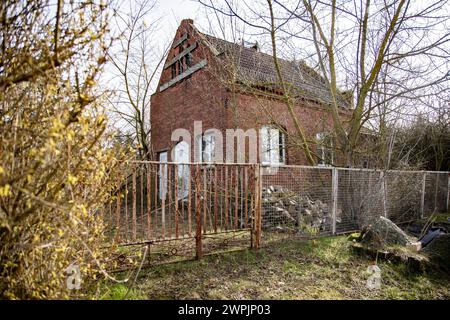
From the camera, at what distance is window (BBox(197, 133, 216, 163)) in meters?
9.34

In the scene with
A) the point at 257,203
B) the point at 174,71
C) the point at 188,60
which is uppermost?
the point at 188,60

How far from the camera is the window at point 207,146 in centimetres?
934

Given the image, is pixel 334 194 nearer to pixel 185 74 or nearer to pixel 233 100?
pixel 233 100

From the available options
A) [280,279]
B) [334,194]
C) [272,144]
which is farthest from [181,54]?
[280,279]

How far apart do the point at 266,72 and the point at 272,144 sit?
2.37m

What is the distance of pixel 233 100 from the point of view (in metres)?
8.21

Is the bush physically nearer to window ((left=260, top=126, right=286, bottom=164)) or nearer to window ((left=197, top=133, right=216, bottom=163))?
window ((left=260, top=126, right=286, bottom=164))

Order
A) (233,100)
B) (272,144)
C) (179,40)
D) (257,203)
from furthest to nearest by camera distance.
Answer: (179,40) → (272,144) → (233,100) → (257,203)

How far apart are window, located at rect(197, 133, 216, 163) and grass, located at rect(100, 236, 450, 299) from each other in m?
5.10

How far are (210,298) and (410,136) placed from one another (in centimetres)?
931

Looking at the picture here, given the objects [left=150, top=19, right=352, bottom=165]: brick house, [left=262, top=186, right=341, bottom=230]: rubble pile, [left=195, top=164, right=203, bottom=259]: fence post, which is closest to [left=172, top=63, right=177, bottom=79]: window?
[left=150, top=19, right=352, bottom=165]: brick house

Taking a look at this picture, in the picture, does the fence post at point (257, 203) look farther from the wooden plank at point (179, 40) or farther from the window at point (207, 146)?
the wooden plank at point (179, 40)
